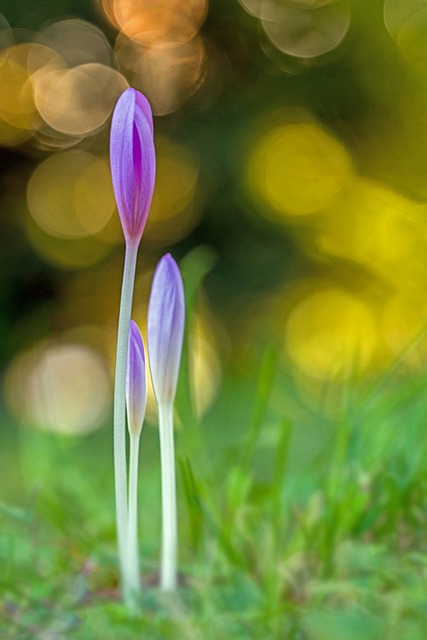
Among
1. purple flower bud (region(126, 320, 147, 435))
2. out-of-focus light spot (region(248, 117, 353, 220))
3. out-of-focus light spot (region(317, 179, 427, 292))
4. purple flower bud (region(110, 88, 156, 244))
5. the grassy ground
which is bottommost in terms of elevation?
out-of-focus light spot (region(248, 117, 353, 220))

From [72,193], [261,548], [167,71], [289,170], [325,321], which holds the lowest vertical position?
[325,321]

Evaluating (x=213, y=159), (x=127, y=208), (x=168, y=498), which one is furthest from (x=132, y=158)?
(x=213, y=159)

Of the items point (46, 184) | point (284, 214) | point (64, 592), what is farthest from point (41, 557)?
point (46, 184)

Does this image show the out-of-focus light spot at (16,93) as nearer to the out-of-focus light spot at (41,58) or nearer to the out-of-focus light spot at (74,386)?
the out-of-focus light spot at (41,58)

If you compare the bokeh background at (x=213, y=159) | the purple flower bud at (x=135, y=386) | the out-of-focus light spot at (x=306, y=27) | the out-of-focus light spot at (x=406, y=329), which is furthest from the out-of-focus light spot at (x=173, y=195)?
the purple flower bud at (x=135, y=386)

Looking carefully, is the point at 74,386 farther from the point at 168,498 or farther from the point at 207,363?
the point at 168,498

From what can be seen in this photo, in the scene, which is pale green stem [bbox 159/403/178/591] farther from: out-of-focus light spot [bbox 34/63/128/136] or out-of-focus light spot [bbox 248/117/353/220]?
out-of-focus light spot [bbox 34/63/128/136]

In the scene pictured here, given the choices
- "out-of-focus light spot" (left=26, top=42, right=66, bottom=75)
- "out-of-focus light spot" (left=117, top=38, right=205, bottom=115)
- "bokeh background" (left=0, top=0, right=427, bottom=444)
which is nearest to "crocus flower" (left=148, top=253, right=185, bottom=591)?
"bokeh background" (left=0, top=0, right=427, bottom=444)

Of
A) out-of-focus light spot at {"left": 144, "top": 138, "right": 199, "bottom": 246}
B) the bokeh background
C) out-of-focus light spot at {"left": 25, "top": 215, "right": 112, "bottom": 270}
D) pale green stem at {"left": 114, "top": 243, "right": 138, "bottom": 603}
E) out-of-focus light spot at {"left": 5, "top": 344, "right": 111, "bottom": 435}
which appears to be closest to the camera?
pale green stem at {"left": 114, "top": 243, "right": 138, "bottom": 603}

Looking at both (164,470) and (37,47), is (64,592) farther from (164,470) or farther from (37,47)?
(37,47)
